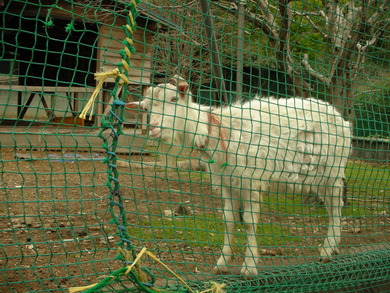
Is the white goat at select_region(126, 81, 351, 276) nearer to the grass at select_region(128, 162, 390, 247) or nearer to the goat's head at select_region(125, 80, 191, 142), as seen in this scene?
the goat's head at select_region(125, 80, 191, 142)

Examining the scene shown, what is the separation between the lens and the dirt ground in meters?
2.74

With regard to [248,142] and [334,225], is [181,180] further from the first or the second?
[334,225]

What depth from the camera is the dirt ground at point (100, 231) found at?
274 cm

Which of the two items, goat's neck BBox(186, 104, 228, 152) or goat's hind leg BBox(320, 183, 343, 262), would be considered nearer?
goat's neck BBox(186, 104, 228, 152)

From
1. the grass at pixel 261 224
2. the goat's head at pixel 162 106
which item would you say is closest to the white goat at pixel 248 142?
the goat's head at pixel 162 106

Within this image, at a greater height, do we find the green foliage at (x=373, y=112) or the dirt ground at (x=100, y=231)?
the green foliage at (x=373, y=112)

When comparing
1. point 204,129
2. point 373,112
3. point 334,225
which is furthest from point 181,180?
point 373,112

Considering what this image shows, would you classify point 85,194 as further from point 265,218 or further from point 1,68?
point 1,68

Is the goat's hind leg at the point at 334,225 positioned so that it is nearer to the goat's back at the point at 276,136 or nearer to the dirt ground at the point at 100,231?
the dirt ground at the point at 100,231

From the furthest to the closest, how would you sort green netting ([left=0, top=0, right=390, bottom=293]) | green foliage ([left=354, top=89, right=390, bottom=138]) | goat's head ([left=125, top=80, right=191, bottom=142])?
green foliage ([left=354, top=89, right=390, bottom=138]) < goat's head ([left=125, top=80, right=191, bottom=142]) < green netting ([left=0, top=0, right=390, bottom=293])

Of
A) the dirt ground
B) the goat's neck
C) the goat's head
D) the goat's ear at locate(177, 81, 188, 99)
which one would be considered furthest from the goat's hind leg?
the goat's ear at locate(177, 81, 188, 99)

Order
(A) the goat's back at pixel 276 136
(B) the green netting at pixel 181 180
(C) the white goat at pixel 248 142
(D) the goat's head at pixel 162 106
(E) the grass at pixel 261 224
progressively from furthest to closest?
(A) the goat's back at pixel 276 136 → (C) the white goat at pixel 248 142 → (D) the goat's head at pixel 162 106 → (E) the grass at pixel 261 224 → (B) the green netting at pixel 181 180

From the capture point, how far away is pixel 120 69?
2543 mm

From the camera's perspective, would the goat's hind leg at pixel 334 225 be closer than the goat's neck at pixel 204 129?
No
